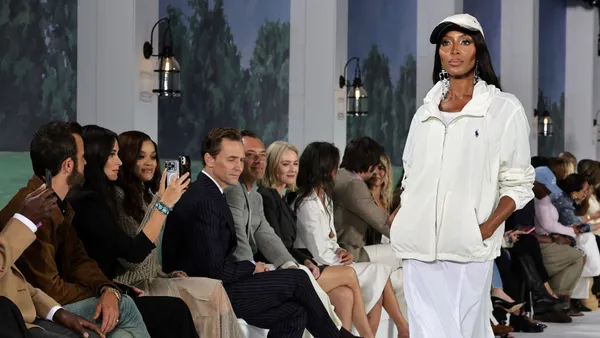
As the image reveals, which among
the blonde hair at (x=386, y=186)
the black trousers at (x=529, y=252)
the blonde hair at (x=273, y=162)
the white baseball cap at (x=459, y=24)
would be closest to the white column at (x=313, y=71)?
the blonde hair at (x=386, y=186)

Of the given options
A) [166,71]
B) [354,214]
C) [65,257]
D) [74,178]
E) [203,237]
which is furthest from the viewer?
[354,214]

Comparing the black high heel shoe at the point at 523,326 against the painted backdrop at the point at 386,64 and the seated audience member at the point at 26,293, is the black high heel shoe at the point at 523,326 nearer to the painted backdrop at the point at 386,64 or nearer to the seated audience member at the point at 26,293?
the painted backdrop at the point at 386,64

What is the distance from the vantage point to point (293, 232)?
7.45 metres

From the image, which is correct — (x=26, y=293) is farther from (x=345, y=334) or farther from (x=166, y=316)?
(x=345, y=334)

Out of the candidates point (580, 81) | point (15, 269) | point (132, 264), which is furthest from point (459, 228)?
point (580, 81)

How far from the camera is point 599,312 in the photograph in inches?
456

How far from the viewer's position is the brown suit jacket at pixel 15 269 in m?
4.28

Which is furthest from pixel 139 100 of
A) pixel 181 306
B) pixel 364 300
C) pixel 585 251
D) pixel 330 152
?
pixel 585 251

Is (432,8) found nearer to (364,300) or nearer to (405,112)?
(405,112)

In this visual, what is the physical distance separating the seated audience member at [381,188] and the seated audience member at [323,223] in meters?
0.81

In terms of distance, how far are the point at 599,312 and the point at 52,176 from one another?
8.22 m

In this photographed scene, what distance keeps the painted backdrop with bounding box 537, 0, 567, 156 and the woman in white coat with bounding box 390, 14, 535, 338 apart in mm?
15137

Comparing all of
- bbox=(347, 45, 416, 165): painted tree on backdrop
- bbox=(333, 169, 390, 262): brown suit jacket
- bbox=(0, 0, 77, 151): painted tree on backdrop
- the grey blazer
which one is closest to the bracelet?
the grey blazer

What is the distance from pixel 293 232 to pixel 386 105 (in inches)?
220
